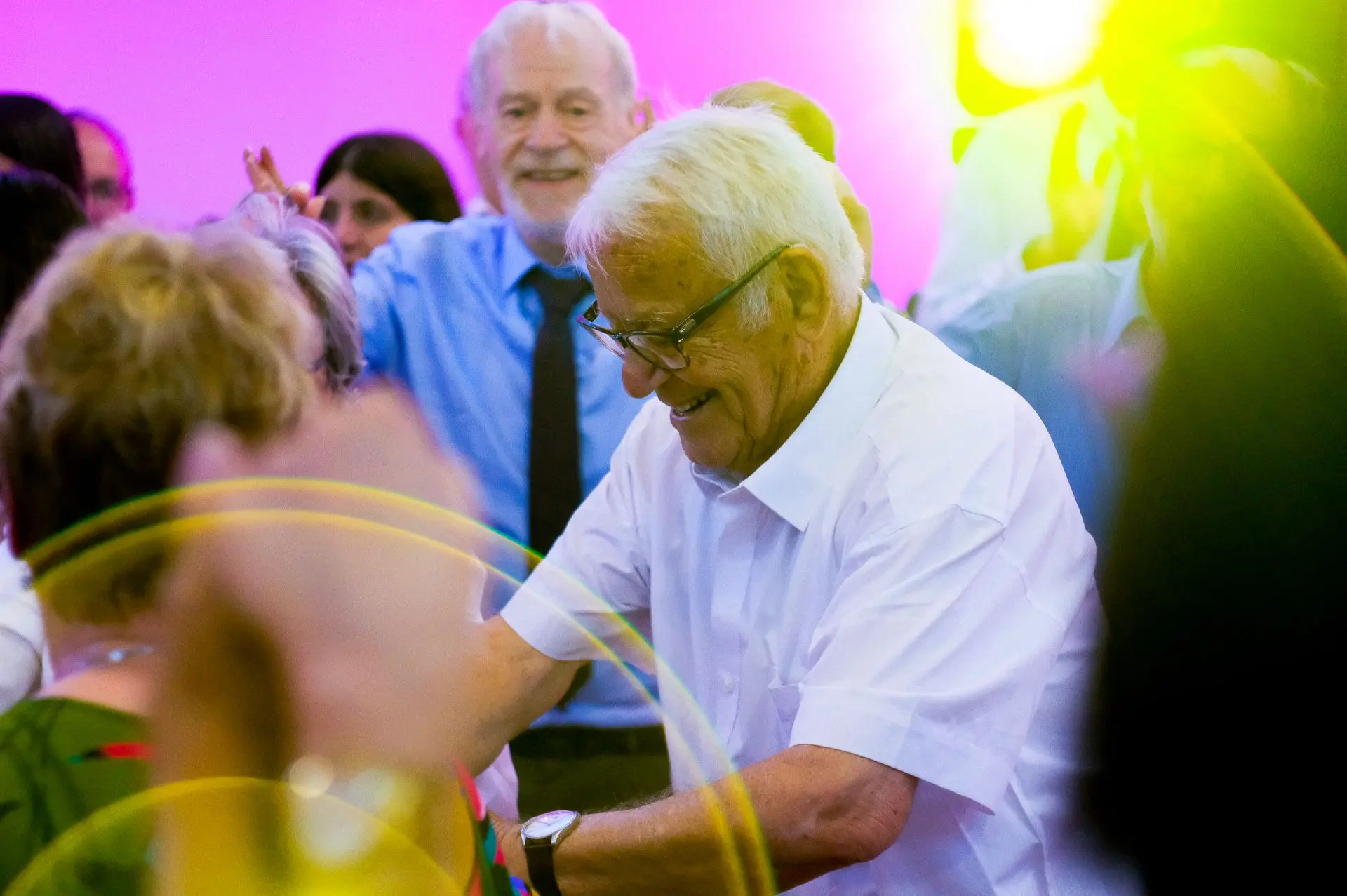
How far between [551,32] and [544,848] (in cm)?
188

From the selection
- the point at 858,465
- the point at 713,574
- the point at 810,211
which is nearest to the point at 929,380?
the point at 858,465

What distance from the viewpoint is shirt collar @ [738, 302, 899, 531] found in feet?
5.04

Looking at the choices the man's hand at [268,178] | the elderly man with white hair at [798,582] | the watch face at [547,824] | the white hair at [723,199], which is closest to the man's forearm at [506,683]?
the elderly man with white hair at [798,582]

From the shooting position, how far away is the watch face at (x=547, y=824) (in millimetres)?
1372

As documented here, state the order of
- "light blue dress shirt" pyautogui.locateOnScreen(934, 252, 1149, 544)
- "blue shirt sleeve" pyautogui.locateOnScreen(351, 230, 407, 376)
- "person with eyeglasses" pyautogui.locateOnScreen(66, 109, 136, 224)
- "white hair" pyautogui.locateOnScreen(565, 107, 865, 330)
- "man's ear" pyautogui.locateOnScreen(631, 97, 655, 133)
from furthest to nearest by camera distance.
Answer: "person with eyeglasses" pyautogui.locateOnScreen(66, 109, 136, 224), "man's ear" pyautogui.locateOnScreen(631, 97, 655, 133), "blue shirt sleeve" pyautogui.locateOnScreen(351, 230, 407, 376), "light blue dress shirt" pyautogui.locateOnScreen(934, 252, 1149, 544), "white hair" pyautogui.locateOnScreen(565, 107, 865, 330)

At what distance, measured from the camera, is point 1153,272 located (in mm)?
1178

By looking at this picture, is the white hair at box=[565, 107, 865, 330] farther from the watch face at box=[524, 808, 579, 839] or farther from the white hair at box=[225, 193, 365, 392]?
the watch face at box=[524, 808, 579, 839]

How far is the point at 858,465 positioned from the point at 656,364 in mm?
297

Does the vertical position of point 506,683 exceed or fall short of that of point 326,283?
it falls short

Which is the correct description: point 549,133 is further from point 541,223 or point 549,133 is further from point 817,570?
point 817,570

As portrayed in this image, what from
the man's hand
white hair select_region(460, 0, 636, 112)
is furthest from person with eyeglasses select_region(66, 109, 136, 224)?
white hair select_region(460, 0, 636, 112)

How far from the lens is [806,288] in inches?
61.6

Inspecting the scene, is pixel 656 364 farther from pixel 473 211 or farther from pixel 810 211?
pixel 473 211

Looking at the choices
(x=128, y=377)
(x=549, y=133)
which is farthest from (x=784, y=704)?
(x=549, y=133)
